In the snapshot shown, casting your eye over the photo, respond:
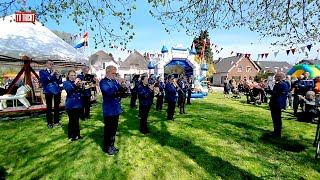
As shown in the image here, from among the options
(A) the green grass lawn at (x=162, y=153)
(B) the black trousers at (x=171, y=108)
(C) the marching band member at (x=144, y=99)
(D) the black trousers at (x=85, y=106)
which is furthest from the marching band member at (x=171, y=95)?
(D) the black trousers at (x=85, y=106)

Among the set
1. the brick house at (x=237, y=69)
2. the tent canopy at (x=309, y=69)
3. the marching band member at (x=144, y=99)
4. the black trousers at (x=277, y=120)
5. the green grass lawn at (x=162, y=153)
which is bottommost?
the green grass lawn at (x=162, y=153)

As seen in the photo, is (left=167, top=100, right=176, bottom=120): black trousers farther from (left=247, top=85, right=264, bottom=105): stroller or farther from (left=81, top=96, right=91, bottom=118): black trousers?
(left=247, top=85, right=264, bottom=105): stroller

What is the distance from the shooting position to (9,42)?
9.59 m

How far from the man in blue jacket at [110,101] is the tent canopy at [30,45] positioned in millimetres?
6791

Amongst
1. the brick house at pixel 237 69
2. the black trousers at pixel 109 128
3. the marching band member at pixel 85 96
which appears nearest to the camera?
the black trousers at pixel 109 128

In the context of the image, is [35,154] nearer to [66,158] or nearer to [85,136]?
[66,158]

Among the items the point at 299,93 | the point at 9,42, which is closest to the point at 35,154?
the point at 9,42

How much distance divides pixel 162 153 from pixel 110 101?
1.82 meters

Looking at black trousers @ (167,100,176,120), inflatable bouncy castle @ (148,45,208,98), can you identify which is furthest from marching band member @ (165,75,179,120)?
inflatable bouncy castle @ (148,45,208,98)

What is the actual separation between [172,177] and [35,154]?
135 inches

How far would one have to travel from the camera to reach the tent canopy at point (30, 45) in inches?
370

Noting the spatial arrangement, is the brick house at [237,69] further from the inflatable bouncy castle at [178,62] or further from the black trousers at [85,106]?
the black trousers at [85,106]

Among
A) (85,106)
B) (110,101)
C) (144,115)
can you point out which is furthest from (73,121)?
(85,106)

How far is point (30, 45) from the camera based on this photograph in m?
10.1
